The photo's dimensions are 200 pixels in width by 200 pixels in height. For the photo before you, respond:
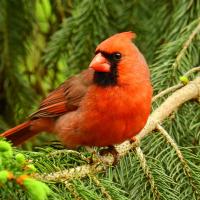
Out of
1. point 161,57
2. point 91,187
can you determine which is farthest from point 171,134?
point 91,187

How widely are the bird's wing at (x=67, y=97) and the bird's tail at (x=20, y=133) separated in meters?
0.07

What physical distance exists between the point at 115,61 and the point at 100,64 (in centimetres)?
12

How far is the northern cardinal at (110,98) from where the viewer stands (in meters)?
2.63

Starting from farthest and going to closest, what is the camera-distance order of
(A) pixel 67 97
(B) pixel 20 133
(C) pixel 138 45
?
1. (C) pixel 138 45
2. (B) pixel 20 133
3. (A) pixel 67 97

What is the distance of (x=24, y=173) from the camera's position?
5.03 ft

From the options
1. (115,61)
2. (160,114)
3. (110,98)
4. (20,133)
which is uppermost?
(115,61)

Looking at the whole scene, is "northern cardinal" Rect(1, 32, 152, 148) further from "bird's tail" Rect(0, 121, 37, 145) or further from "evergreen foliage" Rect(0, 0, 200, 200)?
"bird's tail" Rect(0, 121, 37, 145)

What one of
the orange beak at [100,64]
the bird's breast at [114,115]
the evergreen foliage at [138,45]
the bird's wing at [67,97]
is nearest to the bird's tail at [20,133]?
the bird's wing at [67,97]

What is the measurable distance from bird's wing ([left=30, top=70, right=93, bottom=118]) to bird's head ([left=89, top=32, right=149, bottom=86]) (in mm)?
154

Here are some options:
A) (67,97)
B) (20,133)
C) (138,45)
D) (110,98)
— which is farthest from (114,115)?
(138,45)

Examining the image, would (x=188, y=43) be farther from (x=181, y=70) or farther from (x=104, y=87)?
(x=104, y=87)

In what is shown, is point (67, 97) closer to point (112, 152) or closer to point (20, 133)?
point (20, 133)

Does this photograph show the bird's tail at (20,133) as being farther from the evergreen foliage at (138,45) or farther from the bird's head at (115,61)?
the bird's head at (115,61)

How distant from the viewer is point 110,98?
8.71ft
